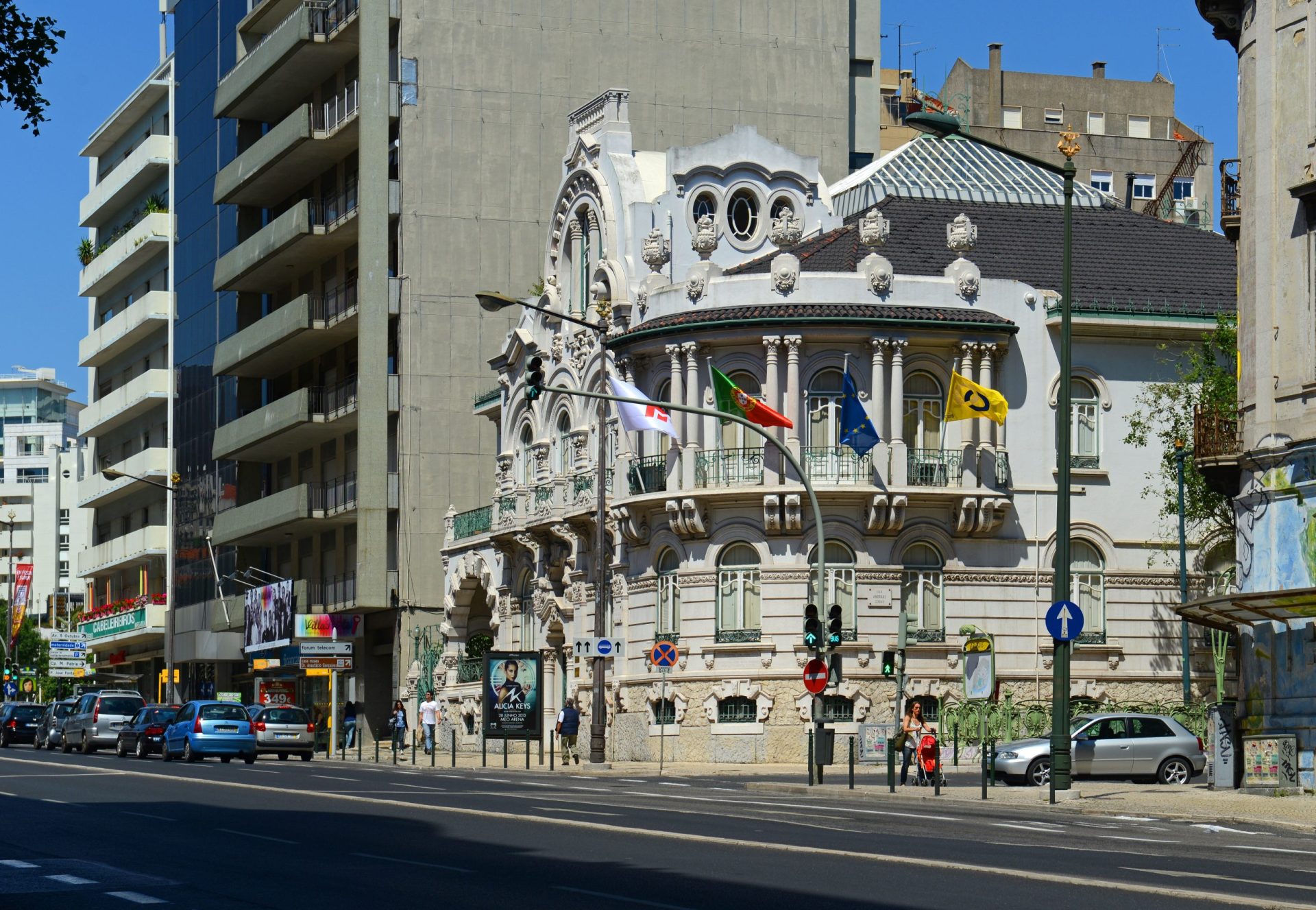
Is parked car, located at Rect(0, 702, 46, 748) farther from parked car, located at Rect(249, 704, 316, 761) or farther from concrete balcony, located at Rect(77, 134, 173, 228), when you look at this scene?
concrete balcony, located at Rect(77, 134, 173, 228)

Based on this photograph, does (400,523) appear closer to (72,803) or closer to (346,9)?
(346,9)

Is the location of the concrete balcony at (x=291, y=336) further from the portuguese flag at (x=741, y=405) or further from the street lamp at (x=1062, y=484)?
the street lamp at (x=1062, y=484)

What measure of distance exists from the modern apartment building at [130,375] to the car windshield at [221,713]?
38055mm

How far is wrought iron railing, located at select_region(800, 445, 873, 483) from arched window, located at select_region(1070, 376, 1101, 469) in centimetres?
535

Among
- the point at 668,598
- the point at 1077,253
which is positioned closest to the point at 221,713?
the point at 668,598

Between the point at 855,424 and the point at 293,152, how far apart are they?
32005 mm

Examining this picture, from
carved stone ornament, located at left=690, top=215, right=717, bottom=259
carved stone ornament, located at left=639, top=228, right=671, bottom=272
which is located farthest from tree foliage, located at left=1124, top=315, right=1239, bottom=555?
carved stone ornament, located at left=639, top=228, right=671, bottom=272

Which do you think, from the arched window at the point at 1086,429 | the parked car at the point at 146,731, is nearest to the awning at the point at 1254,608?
the arched window at the point at 1086,429

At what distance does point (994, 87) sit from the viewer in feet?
297

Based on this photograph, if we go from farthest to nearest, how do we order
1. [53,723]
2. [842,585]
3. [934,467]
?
[53,723] → [934,467] → [842,585]

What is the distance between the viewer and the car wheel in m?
37.5

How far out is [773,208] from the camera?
56.4 metres

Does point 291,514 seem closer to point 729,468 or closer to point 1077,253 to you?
point 729,468

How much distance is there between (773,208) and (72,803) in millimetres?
31767
